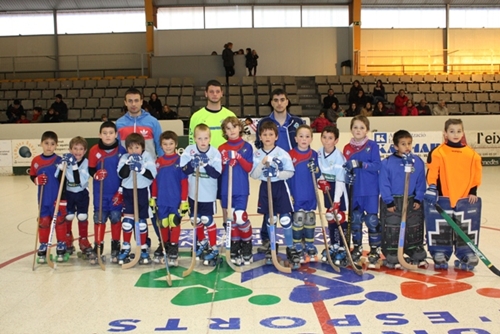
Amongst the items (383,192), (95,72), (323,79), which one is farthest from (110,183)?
(95,72)

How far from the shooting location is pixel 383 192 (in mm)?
4281

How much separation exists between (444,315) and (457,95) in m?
14.5

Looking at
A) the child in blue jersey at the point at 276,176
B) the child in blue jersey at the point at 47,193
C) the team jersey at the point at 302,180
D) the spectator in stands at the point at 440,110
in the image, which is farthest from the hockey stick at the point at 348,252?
the spectator in stands at the point at 440,110

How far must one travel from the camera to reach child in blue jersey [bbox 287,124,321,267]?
14.5 feet

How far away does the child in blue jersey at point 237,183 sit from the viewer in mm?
4398

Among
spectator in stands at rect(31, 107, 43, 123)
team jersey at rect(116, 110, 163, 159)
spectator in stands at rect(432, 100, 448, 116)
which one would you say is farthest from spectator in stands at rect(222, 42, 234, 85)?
team jersey at rect(116, 110, 163, 159)

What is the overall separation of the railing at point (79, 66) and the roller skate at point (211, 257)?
15392 millimetres

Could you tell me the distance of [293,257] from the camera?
4.36 metres

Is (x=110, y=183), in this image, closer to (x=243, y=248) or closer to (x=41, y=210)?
(x=41, y=210)

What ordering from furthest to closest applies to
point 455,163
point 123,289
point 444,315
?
point 455,163 → point 123,289 → point 444,315

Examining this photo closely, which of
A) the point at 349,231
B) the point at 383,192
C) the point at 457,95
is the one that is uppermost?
the point at 457,95

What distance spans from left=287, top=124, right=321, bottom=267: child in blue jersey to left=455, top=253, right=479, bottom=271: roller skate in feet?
3.89

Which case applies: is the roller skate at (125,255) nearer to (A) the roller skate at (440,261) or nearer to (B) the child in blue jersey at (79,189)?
(B) the child in blue jersey at (79,189)

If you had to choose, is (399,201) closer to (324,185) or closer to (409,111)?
(324,185)
